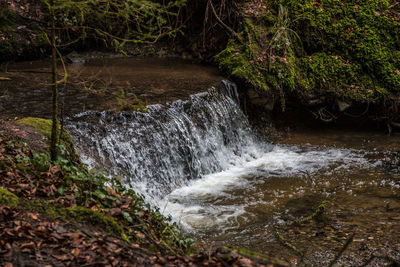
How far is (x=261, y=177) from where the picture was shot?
23.3 ft

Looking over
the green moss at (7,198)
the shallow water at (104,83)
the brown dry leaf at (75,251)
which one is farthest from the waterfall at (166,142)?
the brown dry leaf at (75,251)

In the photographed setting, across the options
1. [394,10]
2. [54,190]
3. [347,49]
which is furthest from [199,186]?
[394,10]

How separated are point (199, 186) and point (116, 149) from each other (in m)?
1.71

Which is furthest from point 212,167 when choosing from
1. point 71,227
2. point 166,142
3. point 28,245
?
point 28,245

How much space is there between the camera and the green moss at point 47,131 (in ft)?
16.0

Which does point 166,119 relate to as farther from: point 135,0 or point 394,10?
point 394,10

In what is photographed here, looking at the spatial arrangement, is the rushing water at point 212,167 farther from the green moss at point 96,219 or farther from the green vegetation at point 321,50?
the green moss at point 96,219

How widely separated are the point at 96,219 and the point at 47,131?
2409 millimetres

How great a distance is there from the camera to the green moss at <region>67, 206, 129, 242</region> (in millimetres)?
3311

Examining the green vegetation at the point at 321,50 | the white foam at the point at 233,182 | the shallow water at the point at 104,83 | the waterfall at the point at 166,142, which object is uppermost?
the green vegetation at the point at 321,50

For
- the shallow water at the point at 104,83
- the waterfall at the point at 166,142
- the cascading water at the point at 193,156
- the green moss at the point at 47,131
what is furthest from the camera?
the shallow water at the point at 104,83

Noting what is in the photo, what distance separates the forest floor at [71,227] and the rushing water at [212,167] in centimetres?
144

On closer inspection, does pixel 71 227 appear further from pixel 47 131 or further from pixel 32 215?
pixel 47 131

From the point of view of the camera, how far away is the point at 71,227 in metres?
3.14
